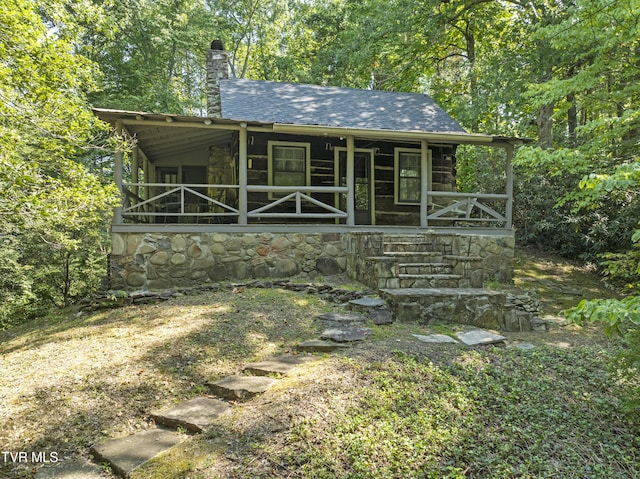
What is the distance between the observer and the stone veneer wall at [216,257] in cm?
802

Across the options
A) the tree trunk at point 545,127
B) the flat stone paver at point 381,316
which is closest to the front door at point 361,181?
the flat stone paver at point 381,316

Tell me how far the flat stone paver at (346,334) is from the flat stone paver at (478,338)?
115 cm

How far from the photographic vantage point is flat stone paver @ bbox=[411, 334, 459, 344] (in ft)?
16.3

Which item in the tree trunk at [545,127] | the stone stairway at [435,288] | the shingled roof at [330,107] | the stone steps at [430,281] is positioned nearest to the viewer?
the stone stairway at [435,288]

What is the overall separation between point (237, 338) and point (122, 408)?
1.72m

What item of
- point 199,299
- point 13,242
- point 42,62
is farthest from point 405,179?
point 13,242

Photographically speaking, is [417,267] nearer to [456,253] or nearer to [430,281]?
[430,281]

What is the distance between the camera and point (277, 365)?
4.18 meters

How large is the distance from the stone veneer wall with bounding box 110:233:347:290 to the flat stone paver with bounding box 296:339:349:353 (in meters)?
4.07

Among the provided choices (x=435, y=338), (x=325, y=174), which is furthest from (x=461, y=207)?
(x=435, y=338)

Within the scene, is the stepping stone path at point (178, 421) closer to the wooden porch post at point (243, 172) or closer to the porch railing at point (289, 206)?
the wooden porch post at point (243, 172)

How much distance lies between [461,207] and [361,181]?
124 inches

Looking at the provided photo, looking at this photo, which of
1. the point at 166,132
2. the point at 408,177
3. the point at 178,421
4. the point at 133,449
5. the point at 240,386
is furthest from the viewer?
the point at 408,177

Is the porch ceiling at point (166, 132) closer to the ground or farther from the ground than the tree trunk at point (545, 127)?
closer to the ground
